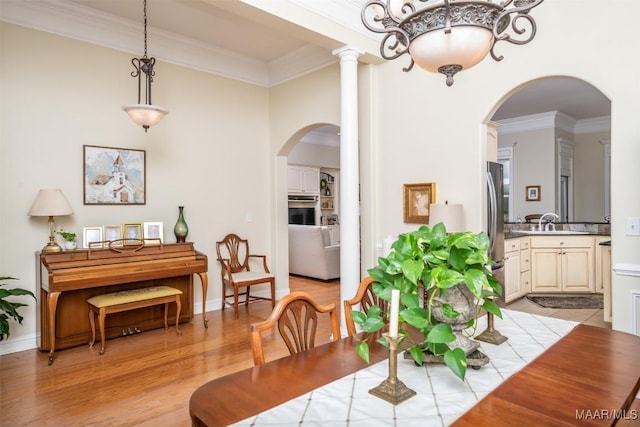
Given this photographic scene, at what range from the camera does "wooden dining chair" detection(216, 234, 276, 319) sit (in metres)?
4.67

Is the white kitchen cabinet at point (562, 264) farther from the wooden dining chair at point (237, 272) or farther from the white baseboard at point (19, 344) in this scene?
the white baseboard at point (19, 344)

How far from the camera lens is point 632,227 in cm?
258

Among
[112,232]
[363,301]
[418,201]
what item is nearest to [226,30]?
[112,232]

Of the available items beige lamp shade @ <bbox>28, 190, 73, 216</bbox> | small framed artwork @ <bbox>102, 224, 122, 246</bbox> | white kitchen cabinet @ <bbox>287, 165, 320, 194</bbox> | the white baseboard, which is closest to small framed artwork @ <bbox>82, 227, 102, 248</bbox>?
small framed artwork @ <bbox>102, 224, 122, 246</bbox>

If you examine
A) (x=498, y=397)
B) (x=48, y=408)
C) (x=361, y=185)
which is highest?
(x=361, y=185)

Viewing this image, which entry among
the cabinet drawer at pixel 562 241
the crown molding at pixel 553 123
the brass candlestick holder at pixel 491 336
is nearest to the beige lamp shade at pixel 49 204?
the brass candlestick holder at pixel 491 336

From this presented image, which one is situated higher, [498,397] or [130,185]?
[130,185]

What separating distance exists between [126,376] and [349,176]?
2.41m

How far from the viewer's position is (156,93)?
14.4 ft

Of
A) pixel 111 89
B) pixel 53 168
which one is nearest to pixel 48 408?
pixel 53 168

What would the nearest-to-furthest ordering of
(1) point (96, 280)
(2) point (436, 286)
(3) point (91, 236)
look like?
(2) point (436, 286) < (1) point (96, 280) < (3) point (91, 236)

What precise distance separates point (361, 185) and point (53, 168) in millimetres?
2955

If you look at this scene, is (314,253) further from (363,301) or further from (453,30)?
(453,30)

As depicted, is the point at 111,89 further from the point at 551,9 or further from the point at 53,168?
the point at 551,9
